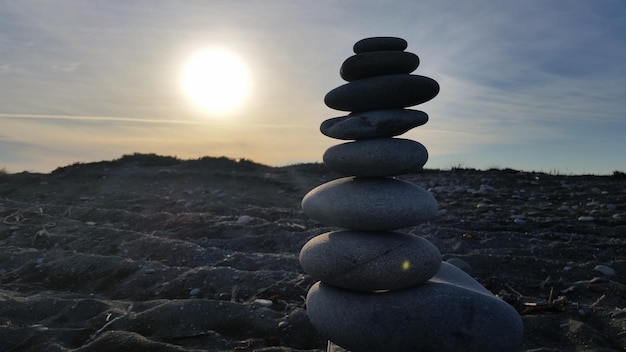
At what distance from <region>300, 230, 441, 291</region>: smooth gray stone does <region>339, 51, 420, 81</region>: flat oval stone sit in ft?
4.16

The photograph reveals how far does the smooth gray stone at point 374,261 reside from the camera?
350 centimetres

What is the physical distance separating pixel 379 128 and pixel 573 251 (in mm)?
4074

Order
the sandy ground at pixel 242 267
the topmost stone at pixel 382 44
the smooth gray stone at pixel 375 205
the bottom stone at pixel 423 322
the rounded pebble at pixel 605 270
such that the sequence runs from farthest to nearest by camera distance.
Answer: the rounded pebble at pixel 605 270 < the sandy ground at pixel 242 267 < the topmost stone at pixel 382 44 < the smooth gray stone at pixel 375 205 < the bottom stone at pixel 423 322

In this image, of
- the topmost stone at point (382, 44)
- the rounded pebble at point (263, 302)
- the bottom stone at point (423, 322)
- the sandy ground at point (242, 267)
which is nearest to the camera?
the bottom stone at point (423, 322)

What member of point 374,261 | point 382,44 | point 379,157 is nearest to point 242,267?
point 374,261

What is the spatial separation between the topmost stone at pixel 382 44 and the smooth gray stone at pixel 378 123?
50cm

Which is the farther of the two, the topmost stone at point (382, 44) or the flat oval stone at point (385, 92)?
the topmost stone at point (382, 44)

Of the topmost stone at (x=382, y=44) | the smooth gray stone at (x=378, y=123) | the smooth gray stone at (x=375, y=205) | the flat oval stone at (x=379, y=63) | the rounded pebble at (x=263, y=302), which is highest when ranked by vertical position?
the topmost stone at (x=382, y=44)

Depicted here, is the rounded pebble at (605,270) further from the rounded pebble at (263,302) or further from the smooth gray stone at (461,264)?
the rounded pebble at (263,302)

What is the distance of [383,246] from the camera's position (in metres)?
3.56

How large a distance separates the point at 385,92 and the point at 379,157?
492mm

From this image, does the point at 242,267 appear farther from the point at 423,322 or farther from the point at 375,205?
the point at 423,322

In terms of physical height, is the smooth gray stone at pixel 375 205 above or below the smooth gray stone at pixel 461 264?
above

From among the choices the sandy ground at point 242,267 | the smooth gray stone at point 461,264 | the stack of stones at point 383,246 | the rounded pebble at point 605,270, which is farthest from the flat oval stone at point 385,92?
the rounded pebble at point 605,270
